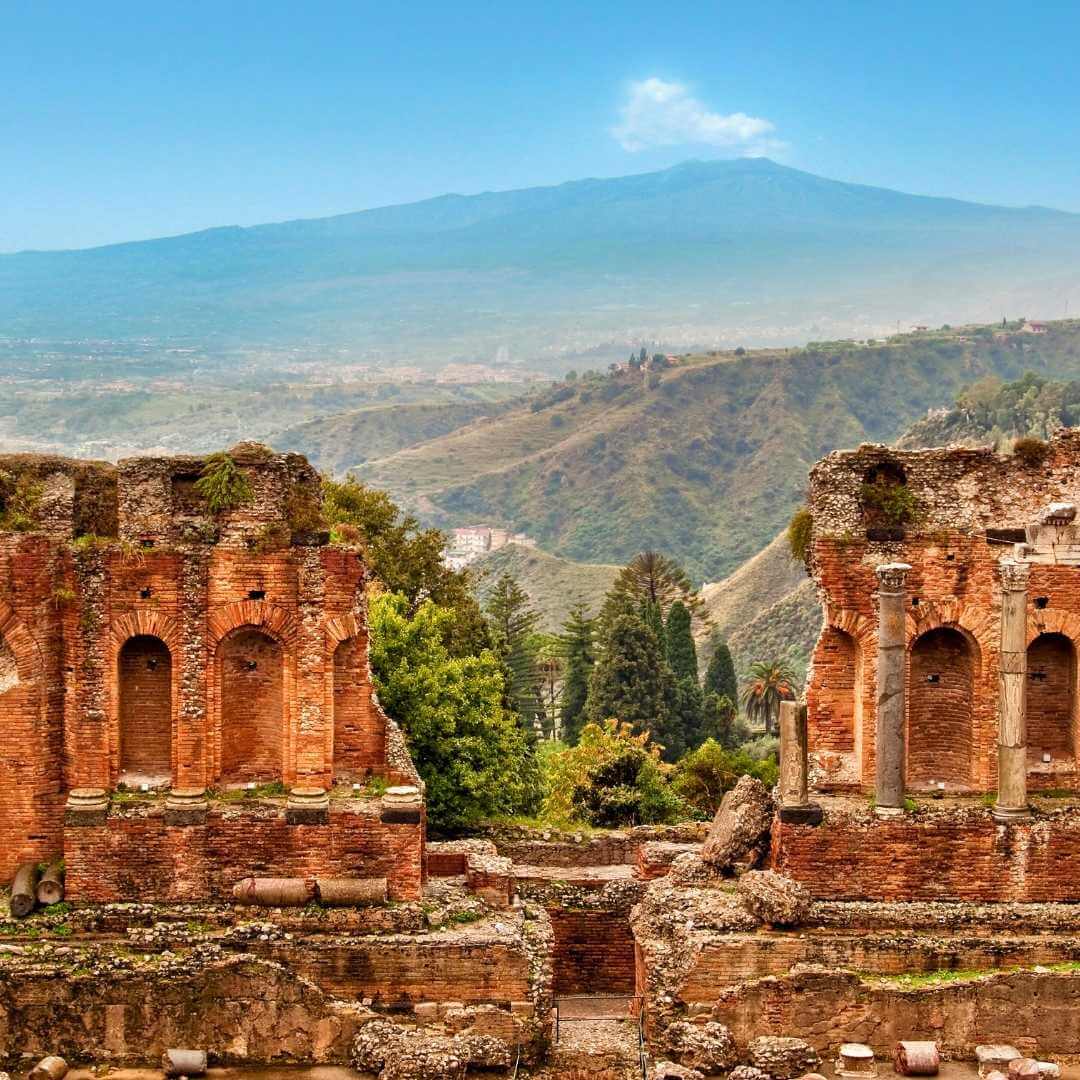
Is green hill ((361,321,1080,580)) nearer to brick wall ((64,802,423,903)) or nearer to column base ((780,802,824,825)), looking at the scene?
column base ((780,802,824,825))

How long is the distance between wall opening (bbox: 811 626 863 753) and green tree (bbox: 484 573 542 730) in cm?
2994

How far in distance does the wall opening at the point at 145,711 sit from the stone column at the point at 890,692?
30.2 ft

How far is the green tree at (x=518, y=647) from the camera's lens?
54.4 metres

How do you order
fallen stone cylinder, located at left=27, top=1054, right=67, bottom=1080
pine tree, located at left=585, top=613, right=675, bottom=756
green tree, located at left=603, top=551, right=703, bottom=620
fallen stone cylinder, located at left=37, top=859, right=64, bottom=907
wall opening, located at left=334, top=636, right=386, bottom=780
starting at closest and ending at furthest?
fallen stone cylinder, located at left=27, top=1054, right=67, bottom=1080
fallen stone cylinder, located at left=37, top=859, right=64, bottom=907
wall opening, located at left=334, top=636, right=386, bottom=780
pine tree, located at left=585, top=613, right=675, bottom=756
green tree, located at left=603, top=551, right=703, bottom=620

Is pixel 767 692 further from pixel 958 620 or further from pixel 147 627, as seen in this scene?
pixel 147 627

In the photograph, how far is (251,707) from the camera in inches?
885

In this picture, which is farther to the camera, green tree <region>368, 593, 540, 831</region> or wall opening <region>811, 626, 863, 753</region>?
green tree <region>368, 593, 540, 831</region>

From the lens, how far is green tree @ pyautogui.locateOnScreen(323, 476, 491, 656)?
40.9 metres

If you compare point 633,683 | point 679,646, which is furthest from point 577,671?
point 633,683

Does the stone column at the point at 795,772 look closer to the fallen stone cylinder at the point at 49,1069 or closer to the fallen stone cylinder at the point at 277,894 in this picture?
the fallen stone cylinder at the point at 277,894

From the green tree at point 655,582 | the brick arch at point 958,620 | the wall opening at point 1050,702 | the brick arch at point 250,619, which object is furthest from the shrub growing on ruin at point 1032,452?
the green tree at point 655,582

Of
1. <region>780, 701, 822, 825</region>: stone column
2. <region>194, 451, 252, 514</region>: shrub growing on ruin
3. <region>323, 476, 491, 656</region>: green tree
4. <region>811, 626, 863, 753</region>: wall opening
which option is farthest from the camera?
<region>323, 476, 491, 656</region>: green tree

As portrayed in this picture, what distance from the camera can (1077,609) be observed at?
2194 cm

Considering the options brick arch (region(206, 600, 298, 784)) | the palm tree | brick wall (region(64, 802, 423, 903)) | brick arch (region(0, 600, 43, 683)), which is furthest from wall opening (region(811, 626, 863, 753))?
the palm tree
